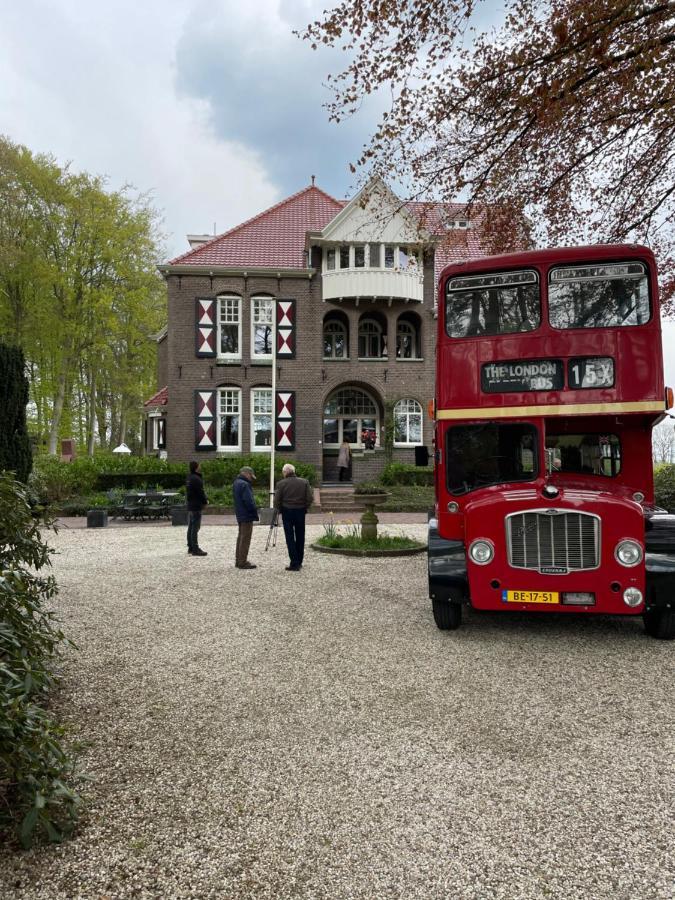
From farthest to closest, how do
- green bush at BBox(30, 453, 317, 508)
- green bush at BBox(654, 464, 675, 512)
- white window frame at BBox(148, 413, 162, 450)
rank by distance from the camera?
white window frame at BBox(148, 413, 162, 450), green bush at BBox(30, 453, 317, 508), green bush at BBox(654, 464, 675, 512)

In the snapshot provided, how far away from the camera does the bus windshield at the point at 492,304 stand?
20.9ft

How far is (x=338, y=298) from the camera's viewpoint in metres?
24.6

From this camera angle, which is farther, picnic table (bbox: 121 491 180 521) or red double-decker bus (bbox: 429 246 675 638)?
picnic table (bbox: 121 491 180 521)

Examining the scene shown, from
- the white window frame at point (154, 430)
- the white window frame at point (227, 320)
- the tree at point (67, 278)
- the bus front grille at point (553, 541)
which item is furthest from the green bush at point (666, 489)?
the tree at point (67, 278)

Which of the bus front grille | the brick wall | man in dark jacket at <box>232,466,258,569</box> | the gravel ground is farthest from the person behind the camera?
the brick wall

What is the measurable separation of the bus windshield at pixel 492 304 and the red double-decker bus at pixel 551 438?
0.01 meters

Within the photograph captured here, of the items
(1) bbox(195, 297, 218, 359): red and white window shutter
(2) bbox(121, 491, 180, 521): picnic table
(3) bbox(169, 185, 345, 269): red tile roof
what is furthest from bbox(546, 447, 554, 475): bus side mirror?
(3) bbox(169, 185, 345, 269): red tile roof

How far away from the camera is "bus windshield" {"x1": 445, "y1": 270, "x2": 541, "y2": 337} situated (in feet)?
20.9

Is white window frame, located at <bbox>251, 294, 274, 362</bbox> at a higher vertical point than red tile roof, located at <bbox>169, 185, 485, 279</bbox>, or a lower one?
lower

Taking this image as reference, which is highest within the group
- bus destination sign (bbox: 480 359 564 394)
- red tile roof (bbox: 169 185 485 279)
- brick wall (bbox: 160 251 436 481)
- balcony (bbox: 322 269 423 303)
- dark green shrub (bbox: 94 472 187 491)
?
red tile roof (bbox: 169 185 485 279)

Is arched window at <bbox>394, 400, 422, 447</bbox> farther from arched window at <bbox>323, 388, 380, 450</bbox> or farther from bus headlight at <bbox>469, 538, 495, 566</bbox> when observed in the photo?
bus headlight at <bbox>469, 538, 495, 566</bbox>

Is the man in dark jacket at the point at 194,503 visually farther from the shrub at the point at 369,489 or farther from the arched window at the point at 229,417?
the arched window at the point at 229,417

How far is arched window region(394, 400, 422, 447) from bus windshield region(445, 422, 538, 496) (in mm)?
18647

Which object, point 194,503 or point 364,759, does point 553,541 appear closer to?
point 364,759
